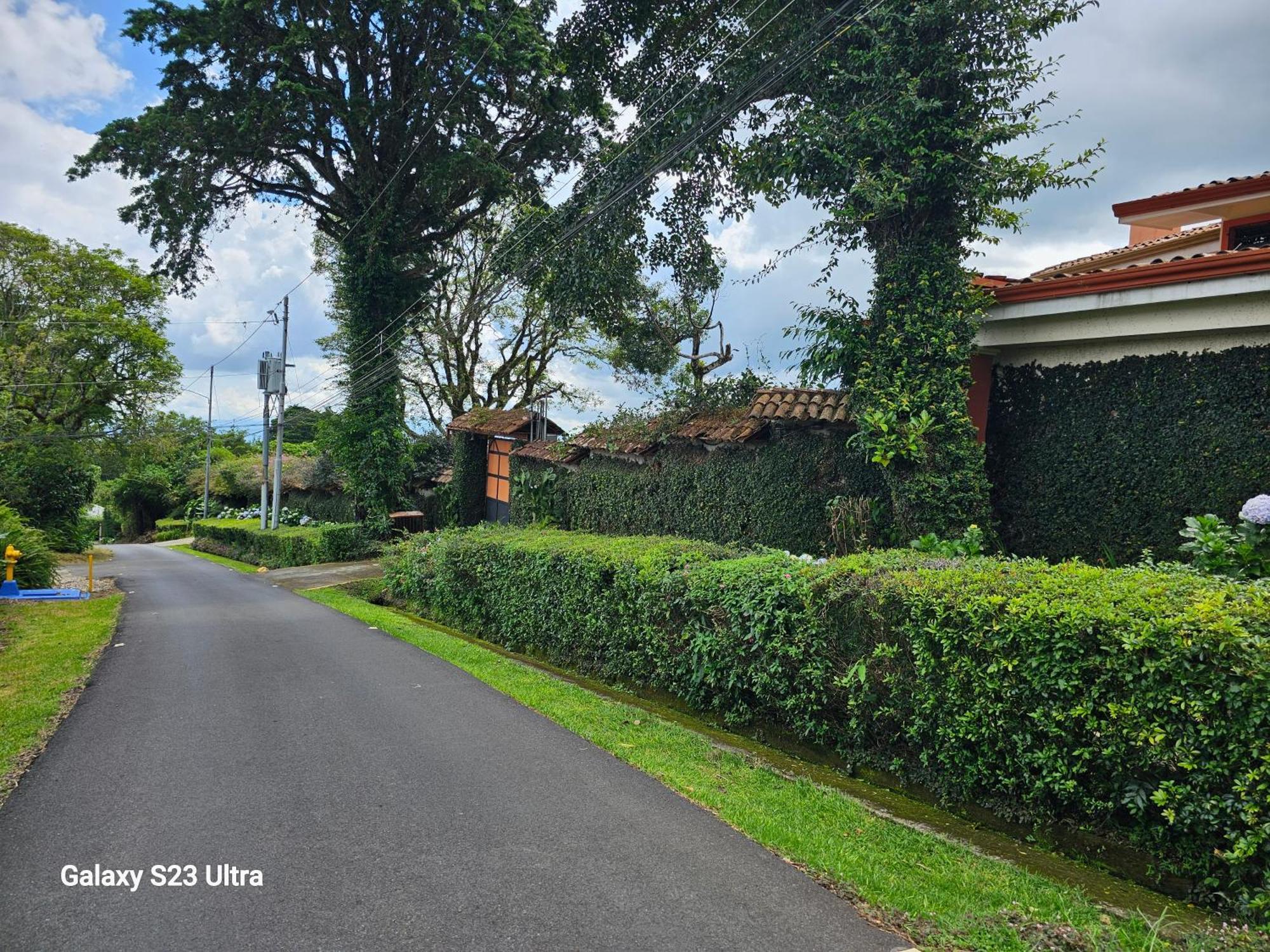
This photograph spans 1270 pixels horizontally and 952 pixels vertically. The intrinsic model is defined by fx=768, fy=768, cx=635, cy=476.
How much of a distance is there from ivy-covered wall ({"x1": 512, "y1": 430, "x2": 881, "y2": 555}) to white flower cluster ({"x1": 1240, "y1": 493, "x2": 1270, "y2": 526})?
149 inches

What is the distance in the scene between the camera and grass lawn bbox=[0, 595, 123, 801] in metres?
6.09

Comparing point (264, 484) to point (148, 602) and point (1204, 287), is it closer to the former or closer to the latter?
point (148, 602)

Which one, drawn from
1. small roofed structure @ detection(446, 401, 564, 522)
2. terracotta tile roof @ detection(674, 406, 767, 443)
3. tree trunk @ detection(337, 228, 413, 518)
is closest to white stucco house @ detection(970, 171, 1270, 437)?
terracotta tile roof @ detection(674, 406, 767, 443)

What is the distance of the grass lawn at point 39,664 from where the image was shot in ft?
20.0

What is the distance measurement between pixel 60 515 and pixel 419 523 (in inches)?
520

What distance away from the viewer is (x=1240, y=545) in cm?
609

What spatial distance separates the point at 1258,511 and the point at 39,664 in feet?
40.7

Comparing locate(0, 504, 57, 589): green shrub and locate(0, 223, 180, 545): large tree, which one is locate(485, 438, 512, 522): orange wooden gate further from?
locate(0, 223, 180, 545): large tree

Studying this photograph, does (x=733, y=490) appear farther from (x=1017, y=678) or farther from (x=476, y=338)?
(x=476, y=338)

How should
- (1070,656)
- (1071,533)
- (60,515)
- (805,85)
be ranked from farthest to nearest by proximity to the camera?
(60,515), (805,85), (1071,533), (1070,656)

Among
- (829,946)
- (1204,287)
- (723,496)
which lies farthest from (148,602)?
(1204,287)

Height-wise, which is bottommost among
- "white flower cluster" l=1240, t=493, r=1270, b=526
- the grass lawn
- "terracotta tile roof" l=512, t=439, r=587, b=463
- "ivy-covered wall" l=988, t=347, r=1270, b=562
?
the grass lawn

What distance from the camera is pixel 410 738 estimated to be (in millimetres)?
6379

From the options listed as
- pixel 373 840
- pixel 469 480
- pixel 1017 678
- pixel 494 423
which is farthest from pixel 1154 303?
pixel 469 480
